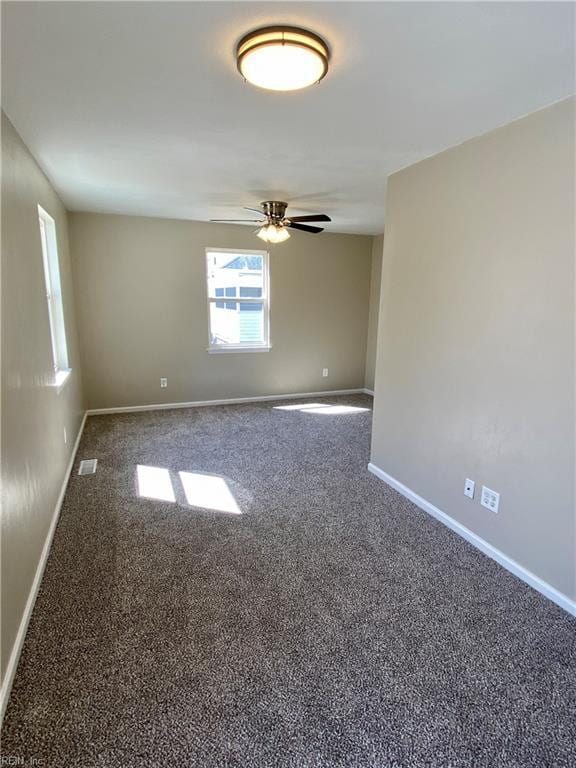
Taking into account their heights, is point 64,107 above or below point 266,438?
above

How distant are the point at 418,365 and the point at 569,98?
163 cm

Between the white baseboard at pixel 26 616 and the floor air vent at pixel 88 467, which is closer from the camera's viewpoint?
the white baseboard at pixel 26 616

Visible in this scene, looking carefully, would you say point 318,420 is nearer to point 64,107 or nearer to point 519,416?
point 519,416

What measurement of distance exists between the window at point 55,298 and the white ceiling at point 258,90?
1.69ft

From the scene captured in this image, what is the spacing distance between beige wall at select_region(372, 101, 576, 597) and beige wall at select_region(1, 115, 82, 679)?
8.06 ft

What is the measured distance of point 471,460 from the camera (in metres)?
2.49

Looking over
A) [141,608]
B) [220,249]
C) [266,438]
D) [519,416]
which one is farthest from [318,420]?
[141,608]

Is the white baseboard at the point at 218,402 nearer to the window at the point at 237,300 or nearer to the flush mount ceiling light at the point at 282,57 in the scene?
the window at the point at 237,300

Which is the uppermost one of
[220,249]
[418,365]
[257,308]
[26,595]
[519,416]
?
[220,249]

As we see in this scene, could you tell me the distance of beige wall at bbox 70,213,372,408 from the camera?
187 inches

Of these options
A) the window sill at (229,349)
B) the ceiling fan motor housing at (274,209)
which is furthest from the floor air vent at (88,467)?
the ceiling fan motor housing at (274,209)

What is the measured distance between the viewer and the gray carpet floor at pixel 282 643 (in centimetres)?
137

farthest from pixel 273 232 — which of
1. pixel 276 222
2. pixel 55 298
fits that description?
pixel 55 298

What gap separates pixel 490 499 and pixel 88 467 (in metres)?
3.19
